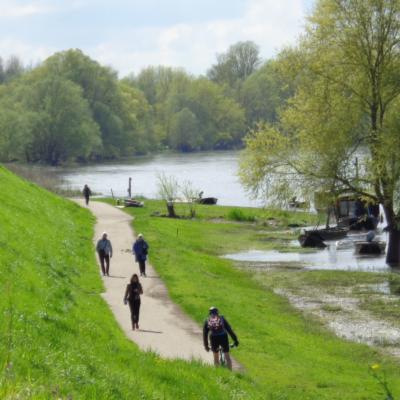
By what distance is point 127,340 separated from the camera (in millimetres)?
20812

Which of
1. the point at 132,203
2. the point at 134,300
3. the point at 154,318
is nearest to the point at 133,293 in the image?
the point at 134,300

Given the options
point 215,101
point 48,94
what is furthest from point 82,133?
point 215,101

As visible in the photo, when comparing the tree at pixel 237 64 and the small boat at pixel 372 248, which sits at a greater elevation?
the tree at pixel 237 64

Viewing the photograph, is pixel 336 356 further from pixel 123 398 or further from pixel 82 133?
pixel 82 133

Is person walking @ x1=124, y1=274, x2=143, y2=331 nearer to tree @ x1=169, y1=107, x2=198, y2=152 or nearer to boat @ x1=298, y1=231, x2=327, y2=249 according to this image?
boat @ x1=298, y1=231, x2=327, y2=249

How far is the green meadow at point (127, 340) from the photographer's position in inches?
552

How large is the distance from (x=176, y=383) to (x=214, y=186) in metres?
77.7

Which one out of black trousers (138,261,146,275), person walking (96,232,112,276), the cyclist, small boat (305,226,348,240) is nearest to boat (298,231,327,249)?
small boat (305,226,348,240)

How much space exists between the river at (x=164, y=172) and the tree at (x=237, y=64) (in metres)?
32.4

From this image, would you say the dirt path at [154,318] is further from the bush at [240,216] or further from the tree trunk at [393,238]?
the bush at [240,216]

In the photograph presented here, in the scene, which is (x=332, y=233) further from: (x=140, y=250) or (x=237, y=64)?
(x=237, y=64)

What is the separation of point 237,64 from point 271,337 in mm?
159940

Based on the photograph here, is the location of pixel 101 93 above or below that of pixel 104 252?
above

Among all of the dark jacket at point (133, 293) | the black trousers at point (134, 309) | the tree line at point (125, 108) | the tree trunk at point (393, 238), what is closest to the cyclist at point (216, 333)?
the black trousers at point (134, 309)
